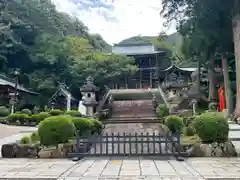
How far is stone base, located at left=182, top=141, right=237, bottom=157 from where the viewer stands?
27.4 feet

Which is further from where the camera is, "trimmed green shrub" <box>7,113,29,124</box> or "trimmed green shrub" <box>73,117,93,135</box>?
"trimmed green shrub" <box>7,113,29,124</box>

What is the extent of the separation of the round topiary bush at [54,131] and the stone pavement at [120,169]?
2.13ft

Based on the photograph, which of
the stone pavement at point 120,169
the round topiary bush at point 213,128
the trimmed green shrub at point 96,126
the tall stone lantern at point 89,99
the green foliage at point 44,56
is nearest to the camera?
the stone pavement at point 120,169

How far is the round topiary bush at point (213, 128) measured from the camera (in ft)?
27.3

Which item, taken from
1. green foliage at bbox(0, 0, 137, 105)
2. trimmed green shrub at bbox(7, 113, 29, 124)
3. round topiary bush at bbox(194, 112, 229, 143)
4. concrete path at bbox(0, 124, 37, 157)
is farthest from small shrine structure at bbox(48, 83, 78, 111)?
round topiary bush at bbox(194, 112, 229, 143)

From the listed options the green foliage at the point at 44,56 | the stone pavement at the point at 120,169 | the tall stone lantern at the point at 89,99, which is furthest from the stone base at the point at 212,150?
the green foliage at the point at 44,56

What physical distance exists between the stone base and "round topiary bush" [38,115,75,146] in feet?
11.4

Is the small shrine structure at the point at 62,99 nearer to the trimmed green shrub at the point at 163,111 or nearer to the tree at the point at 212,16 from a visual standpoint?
the trimmed green shrub at the point at 163,111

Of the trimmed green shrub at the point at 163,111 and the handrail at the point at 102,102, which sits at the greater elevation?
the handrail at the point at 102,102

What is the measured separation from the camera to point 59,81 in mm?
36750

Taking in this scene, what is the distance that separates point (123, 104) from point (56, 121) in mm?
21831

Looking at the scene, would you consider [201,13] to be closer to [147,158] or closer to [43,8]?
[147,158]

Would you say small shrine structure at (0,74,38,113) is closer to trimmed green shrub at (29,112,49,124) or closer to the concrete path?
trimmed green shrub at (29,112,49,124)

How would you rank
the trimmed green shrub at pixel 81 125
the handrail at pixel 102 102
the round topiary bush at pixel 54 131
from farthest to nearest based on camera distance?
1. the handrail at pixel 102 102
2. the trimmed green shrub at pixel 81 125
3. the round topiary bush at pixel 54 131
